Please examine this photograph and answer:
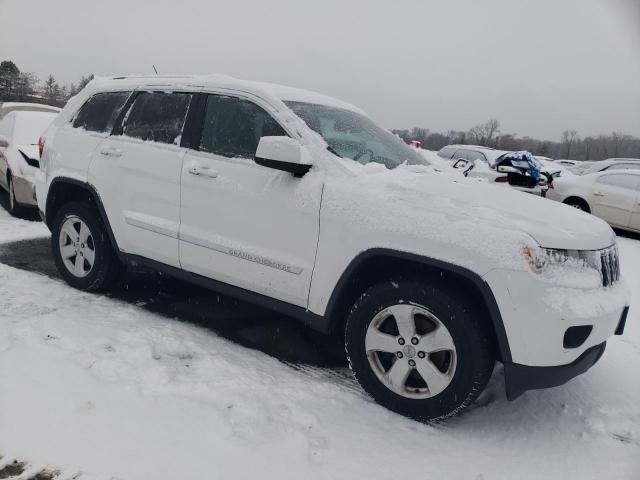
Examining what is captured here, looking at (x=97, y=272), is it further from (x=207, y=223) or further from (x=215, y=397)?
(x=215, y=397)

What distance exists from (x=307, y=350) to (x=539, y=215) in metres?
1.82

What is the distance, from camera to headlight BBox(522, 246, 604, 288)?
2332mm

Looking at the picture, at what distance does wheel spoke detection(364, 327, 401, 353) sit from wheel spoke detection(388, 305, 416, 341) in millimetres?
69

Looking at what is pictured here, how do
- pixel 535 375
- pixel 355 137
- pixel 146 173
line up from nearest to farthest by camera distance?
pixel 535 375 → pixel 355 137 → pixel 146 173

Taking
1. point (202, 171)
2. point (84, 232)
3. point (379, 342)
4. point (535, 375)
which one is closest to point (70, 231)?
point (84, 232)

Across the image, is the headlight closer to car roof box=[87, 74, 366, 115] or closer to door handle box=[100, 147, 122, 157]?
car roof box=[87, 74, 366, 115]

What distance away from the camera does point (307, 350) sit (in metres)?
3.50

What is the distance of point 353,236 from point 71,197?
2846 millimetres

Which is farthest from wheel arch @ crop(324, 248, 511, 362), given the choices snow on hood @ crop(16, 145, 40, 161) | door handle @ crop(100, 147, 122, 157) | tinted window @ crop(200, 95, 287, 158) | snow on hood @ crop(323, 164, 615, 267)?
snow on hood @ crop(16, 145, 40, 161)

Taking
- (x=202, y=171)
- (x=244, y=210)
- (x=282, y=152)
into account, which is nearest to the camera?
(x=282, y=152)

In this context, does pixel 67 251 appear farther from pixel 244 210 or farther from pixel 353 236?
pixel 353 236

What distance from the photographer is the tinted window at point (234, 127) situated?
3.20 m

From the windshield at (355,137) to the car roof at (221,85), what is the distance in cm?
11

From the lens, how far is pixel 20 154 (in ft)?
21.3
